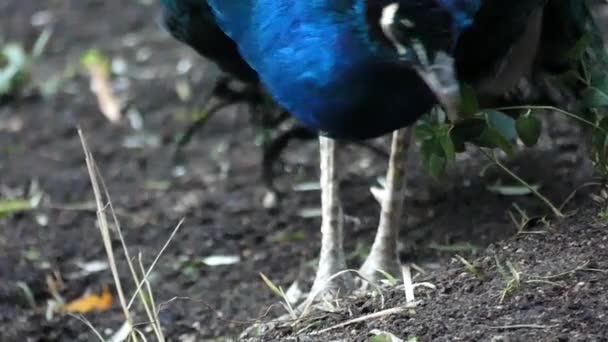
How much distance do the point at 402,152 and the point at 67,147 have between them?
78.1 inches

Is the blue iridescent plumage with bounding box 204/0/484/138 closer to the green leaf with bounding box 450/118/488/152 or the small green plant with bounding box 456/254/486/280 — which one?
the green leaf with bounding box 450/118/488/152

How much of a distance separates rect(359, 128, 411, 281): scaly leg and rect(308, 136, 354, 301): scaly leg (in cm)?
8

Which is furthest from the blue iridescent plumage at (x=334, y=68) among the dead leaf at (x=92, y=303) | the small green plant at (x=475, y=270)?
the dead leaf at (x=92, y=303)

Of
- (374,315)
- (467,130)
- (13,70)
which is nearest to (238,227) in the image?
(467,130)

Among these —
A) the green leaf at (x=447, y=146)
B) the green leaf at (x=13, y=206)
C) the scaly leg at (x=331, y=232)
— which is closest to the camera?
the green leaf at (x=447, y=146)

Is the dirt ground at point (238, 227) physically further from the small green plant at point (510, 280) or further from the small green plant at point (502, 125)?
the small green plant at point (502, 125)

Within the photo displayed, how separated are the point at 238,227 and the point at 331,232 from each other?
664 mm

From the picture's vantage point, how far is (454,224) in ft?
12.0

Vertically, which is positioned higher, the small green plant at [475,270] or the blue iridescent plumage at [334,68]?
the blue iridescent plumage at [334,68]

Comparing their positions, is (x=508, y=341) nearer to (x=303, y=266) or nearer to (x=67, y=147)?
(x=303, y=266)

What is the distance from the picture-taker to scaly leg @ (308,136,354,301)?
10.5 feet

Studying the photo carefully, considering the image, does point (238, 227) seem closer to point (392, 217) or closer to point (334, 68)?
point (392, 217)

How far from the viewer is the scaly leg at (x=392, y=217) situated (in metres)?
3.26

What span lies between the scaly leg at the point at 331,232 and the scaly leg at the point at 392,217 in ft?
0.28
